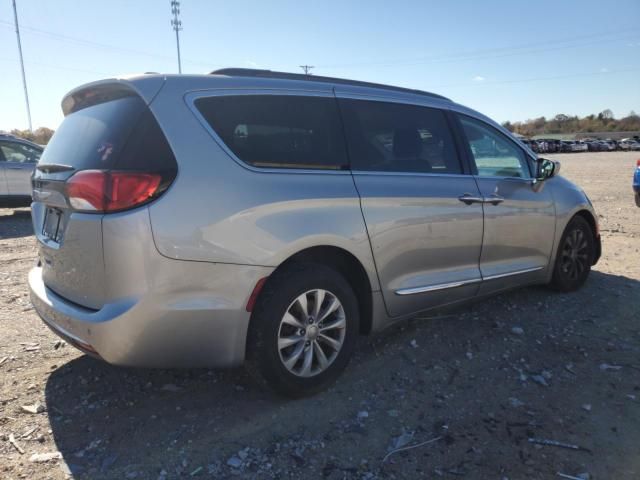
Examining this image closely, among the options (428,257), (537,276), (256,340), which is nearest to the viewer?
(256,340)

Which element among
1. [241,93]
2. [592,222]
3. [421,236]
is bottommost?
[592,222]

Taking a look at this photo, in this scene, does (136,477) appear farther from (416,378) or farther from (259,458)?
(416,378)

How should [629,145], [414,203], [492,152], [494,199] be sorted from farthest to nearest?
[629,145] < [492,152] < [494,199] < [414,203]

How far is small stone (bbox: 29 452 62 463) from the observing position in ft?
8.12

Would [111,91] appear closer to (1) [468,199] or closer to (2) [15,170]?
(1) [468,199]

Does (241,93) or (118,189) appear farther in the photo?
(241,93)

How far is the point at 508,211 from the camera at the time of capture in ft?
13.5

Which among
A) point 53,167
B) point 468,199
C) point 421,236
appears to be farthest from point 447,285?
point 53,167

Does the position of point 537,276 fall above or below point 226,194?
below

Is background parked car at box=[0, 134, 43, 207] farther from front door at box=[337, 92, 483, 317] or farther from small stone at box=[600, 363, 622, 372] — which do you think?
small stone at box=[600, 363, 622, 372]

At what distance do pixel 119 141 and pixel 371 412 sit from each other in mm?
2028

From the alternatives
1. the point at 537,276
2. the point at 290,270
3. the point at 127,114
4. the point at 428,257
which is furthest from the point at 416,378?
the point at 127,114

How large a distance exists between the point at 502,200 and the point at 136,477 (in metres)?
3.23

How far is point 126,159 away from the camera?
246cm
